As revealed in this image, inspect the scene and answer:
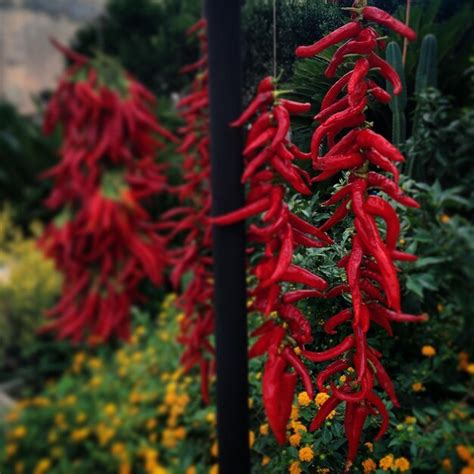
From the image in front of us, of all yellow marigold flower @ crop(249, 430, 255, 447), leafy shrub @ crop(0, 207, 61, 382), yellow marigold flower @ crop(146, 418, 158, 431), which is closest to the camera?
yellow marigold flower @ crop(249, 430, 255, 447)

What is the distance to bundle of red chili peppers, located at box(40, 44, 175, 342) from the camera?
239cm

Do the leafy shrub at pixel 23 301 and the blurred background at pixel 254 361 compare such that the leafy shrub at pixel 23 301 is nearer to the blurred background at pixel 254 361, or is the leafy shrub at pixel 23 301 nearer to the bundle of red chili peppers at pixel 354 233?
the blurred background at pixel 254 361

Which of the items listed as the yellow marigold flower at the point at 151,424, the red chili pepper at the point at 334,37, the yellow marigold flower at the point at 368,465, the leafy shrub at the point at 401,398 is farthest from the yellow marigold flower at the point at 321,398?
the yellow marigold flower at the point at 151,424

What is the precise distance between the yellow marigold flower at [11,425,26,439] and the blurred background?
0.04 ft

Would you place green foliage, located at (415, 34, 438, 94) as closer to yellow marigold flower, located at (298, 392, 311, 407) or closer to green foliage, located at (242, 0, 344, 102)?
green foliage, located at (242, 0, 344, 102)

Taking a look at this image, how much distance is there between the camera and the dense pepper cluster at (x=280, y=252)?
0.92 m

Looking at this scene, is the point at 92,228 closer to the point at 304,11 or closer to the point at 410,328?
the point at 410,328

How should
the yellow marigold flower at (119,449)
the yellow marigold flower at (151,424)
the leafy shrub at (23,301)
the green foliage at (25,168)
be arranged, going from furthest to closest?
the green foliage at (25,168) < the leafy shrub at (23,301) < the yellow marigold flower at (119,449) < the yellow marigold flower at (151,424)

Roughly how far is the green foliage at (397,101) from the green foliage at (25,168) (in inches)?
107

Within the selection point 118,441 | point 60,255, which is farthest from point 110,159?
point 118,441

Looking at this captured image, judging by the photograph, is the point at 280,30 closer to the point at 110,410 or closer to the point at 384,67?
the point at 384,67

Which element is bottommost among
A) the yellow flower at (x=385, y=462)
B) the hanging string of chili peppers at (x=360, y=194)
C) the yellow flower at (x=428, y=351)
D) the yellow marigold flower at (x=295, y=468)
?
the yellow marigold flower at (x=295, y=468)

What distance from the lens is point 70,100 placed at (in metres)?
2.48

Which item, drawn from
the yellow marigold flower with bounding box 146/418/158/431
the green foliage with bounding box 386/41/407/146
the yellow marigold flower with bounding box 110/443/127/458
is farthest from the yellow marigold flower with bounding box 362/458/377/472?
the yellow marigold flower with bounding box 110/443/127/458
